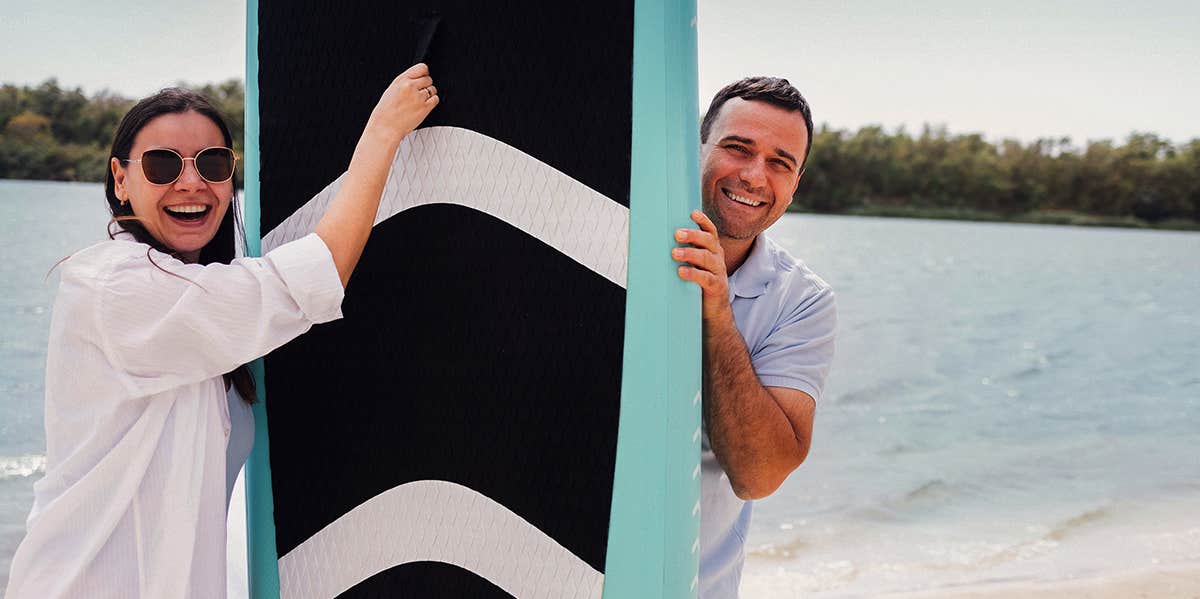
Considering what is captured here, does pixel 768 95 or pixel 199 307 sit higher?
pixel 768 95

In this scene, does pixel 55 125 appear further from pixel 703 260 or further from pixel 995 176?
pixel 995 176

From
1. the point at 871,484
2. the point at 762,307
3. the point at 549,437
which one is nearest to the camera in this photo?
the point at 549,437

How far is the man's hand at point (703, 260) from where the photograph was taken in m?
1.25

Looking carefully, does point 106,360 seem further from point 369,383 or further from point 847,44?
point 847,44

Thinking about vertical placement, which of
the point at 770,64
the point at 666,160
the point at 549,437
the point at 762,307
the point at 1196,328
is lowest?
the point at 1196,328

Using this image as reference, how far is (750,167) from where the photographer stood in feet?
5.32

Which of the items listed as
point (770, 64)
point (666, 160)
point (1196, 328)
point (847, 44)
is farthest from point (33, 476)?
point (847, 44)

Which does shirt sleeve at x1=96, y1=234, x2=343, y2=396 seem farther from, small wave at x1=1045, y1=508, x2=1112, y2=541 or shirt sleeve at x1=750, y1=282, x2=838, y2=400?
small wave at x1=1045, y1=508, x2=1112, y2=541

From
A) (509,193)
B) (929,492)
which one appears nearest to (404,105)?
(509,193)

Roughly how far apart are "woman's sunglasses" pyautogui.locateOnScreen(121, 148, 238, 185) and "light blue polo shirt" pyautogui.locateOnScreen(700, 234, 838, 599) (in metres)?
0.77

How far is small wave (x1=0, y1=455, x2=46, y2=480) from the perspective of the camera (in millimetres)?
6168

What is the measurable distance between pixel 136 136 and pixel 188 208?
0.36ft

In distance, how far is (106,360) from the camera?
1.25m

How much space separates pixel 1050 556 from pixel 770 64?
801 inches
